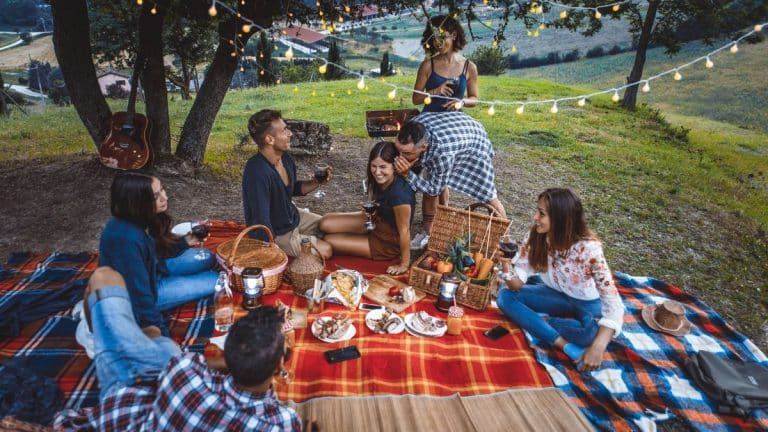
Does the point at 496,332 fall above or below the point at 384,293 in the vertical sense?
below

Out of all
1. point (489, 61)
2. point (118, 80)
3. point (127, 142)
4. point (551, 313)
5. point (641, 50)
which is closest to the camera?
point (551, 313)

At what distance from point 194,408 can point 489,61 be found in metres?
23.2

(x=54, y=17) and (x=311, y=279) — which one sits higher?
(x=54, y=17)

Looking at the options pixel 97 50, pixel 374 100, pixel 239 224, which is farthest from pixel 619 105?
pixel 97 50

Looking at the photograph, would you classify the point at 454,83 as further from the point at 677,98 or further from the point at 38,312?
the point at 677,98

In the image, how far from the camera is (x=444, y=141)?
14.9ft

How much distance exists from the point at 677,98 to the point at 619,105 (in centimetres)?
416

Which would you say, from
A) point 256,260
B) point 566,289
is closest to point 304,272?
point 256,260

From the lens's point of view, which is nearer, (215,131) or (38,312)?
(38,312)

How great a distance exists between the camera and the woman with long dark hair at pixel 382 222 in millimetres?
4129

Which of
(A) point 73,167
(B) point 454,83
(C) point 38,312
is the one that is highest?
(B) point 454,83

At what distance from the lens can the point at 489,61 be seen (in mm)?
22203

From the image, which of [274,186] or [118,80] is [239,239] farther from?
[118,80]

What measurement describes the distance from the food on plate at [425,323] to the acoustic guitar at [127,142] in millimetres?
5065
